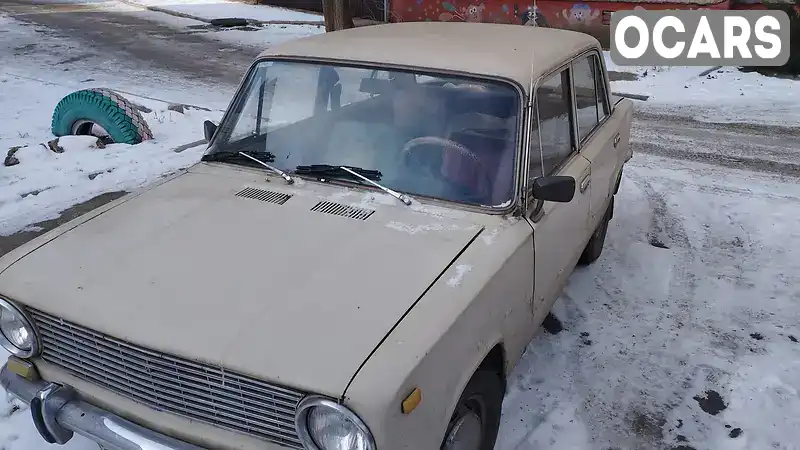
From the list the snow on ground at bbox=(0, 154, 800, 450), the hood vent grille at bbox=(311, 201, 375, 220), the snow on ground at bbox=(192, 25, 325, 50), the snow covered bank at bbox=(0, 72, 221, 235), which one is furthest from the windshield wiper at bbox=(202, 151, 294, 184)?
the snow on ground at bbox=(192, 25, 325, 50)

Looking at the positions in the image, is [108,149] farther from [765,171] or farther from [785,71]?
[785,71]

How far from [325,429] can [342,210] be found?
3.77 feet

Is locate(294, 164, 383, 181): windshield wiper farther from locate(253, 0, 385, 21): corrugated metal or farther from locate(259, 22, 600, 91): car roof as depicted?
locate(253, 0, 385, 21): corrugated metal

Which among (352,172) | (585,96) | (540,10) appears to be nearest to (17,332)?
(352,172)

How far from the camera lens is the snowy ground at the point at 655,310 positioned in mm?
3420

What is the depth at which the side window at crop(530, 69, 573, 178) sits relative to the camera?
328 centimetres

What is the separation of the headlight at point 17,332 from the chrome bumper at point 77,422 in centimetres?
14

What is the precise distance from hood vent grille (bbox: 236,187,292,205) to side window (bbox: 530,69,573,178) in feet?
3.88

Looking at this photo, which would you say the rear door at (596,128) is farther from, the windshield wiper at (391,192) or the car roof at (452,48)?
the windshield wiper at (391,192)

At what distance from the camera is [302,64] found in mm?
3586

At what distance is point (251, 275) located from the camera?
255 centimetres

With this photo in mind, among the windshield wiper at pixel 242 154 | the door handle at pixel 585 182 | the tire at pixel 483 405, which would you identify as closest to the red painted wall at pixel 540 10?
the door handle at pixel 585 182

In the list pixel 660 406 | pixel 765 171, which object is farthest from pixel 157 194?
pixel 765 171

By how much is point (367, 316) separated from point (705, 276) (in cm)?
359
